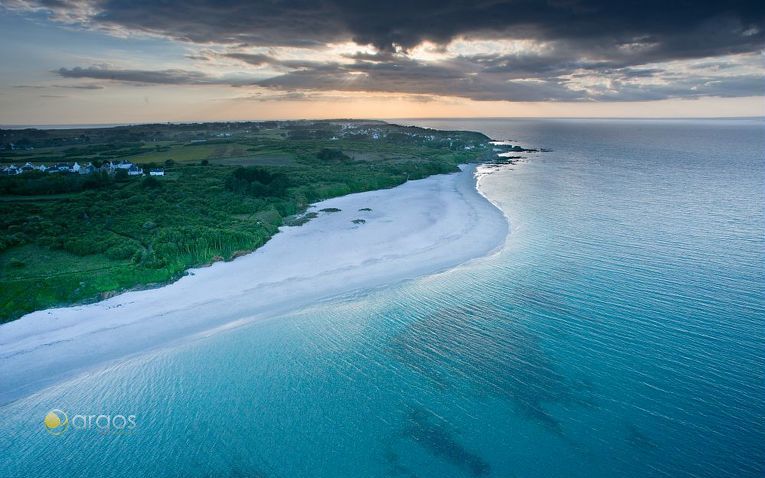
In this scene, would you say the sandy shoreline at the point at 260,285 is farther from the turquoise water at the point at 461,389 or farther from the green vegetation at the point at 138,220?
the green vegetation at the point at 138,220

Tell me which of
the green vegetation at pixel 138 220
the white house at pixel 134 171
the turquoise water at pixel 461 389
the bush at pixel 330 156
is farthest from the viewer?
the bush at pixel 330 156

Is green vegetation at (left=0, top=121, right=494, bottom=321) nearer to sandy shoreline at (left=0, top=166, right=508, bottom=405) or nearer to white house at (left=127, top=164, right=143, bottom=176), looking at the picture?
sandy shoreline at (left=0, top=166, right=508, bottom=405)

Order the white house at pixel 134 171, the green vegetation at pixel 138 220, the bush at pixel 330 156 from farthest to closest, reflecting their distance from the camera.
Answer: the bush at pixel 330 156
the white house at pixel 134 171
the green vegetation at pixel 138 220

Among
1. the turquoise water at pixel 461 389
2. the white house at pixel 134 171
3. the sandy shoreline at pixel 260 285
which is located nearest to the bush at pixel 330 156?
the white house at pixel 134 171

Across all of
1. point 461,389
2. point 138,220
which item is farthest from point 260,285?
point 138,220

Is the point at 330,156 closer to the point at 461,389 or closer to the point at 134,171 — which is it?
the point at 134,171

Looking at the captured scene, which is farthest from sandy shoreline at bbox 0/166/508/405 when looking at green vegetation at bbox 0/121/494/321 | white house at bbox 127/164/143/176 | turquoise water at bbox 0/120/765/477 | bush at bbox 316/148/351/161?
bush at bbox 316/148/351/161
